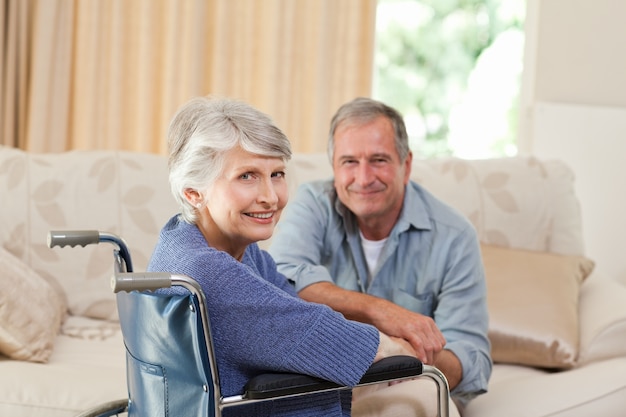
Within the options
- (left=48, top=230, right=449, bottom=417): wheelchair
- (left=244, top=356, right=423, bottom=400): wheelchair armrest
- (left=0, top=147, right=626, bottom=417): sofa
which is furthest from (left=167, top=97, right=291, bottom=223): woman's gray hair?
(left=0, top=147, right=626, bottom=417): sofa

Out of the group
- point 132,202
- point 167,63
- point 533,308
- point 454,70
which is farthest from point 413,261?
point 454,70

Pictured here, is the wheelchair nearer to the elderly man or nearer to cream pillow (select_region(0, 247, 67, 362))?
the elderly man

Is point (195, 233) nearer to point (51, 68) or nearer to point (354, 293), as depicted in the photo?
point (354, 293)

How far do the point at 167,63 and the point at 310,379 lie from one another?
2.64 meters

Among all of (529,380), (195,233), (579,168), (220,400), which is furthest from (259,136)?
(579,168)

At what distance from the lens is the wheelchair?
1313 mm

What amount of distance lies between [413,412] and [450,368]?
280 millimetres

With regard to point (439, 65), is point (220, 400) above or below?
below

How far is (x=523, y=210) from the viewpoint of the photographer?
9.32ft

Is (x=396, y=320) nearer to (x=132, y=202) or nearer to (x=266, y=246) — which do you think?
(x=266, y=246)

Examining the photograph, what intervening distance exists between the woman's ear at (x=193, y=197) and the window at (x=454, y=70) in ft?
9.83

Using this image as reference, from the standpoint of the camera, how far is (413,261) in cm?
224

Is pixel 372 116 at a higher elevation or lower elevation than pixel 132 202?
higher

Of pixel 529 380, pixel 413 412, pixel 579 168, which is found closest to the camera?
pixel 413 412
